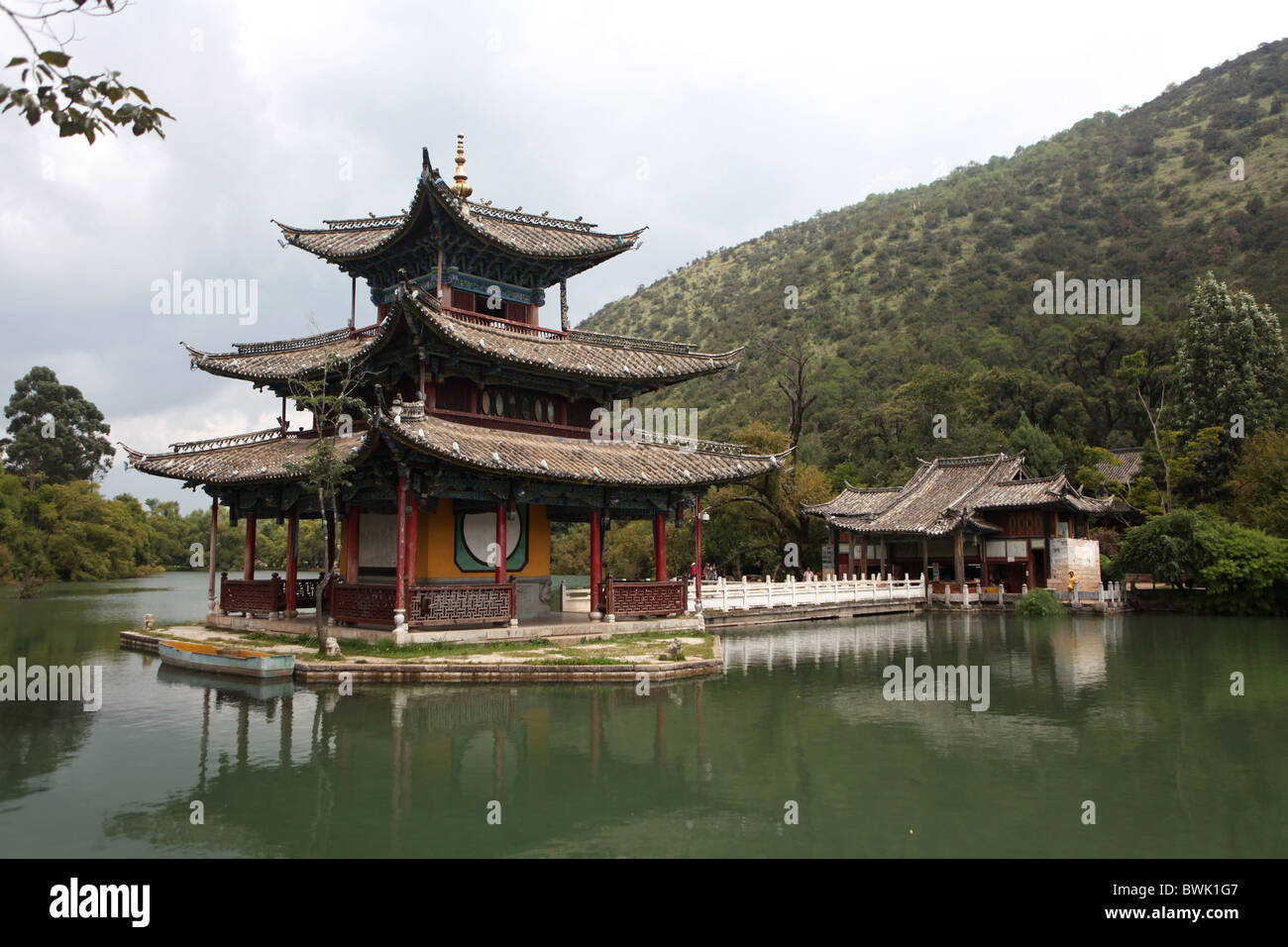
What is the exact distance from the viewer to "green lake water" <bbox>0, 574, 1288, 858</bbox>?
25.9ft

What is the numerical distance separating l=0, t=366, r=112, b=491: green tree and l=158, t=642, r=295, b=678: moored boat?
2091 inches

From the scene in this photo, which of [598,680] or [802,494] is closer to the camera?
[598,680]

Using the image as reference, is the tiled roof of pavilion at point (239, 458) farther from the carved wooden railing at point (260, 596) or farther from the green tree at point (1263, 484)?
the green tree at point (1263, 484)

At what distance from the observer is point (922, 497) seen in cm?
4375

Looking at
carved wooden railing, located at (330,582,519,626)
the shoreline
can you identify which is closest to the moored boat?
the shoreline

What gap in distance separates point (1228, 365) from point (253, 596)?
154ft

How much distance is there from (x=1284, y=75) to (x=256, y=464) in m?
127

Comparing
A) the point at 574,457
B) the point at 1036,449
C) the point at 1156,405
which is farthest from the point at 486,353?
the point at 1156,405

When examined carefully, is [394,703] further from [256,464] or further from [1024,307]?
[1024,307]

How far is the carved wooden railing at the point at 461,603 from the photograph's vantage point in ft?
61.2

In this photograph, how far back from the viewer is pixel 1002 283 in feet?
290

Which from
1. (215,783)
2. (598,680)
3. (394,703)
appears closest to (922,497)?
(598,680)

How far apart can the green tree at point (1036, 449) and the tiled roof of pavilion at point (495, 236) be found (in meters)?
40.0

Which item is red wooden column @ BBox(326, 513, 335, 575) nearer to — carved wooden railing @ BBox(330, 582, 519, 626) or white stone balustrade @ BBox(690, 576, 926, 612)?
carved wooden railing @ BBox(330, 582, 519, 626)
